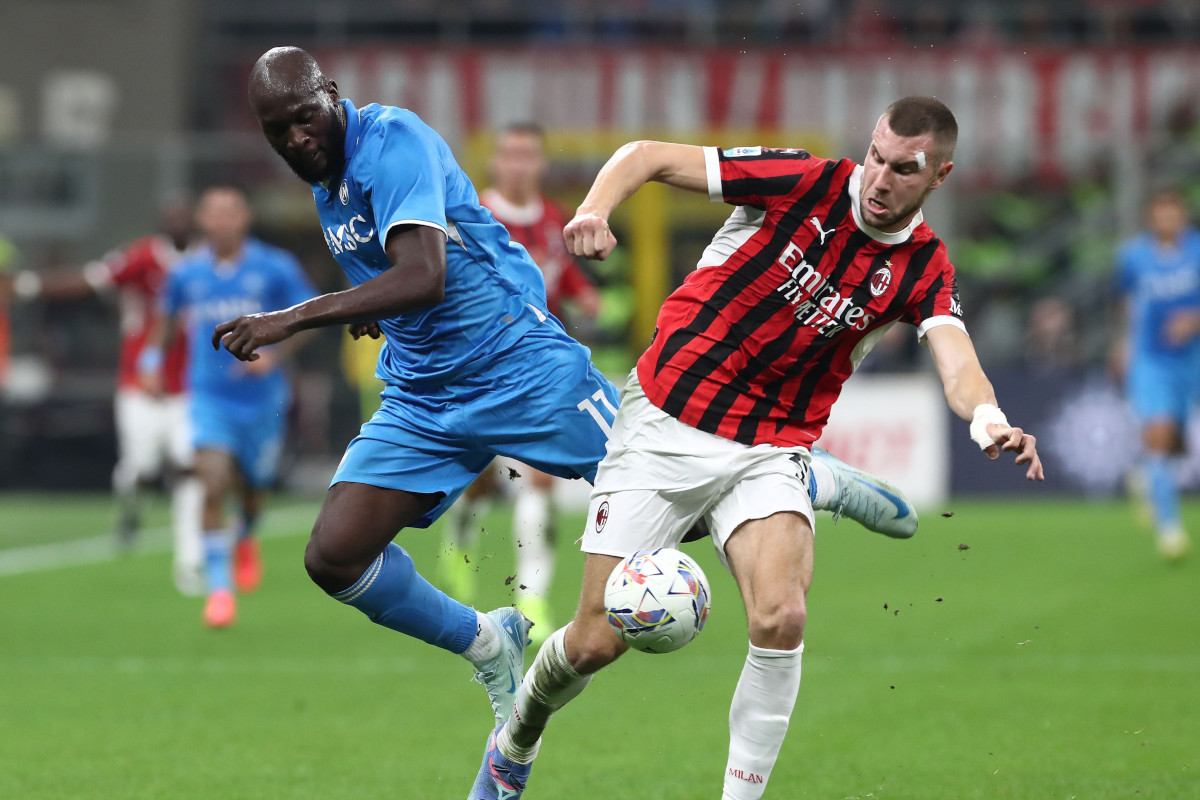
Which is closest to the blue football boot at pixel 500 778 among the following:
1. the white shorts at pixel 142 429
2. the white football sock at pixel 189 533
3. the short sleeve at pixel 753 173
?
the short sleeve at pixel 753 173

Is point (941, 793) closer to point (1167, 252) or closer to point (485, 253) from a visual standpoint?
point (485, 253)

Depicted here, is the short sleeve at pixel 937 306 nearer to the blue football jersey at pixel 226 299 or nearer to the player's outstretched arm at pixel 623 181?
the player's outstretched arm at pixel 623 181

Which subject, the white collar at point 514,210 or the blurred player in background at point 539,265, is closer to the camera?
the blurred player in background at point 539,265

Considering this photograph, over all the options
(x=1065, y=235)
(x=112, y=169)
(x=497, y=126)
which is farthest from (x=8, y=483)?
(x=1065, y=235)

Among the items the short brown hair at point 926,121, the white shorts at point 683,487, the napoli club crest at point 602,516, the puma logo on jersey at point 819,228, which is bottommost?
the napoli club crest at point 602,516

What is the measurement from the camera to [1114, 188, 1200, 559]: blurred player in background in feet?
39.0

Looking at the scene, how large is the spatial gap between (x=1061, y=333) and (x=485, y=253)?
14241mm

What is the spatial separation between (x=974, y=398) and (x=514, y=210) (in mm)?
4887

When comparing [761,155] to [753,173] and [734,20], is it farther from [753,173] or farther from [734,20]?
[734,20]

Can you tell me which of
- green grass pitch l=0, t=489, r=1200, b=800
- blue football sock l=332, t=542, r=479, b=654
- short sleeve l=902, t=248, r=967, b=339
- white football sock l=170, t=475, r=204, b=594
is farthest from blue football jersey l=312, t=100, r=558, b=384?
white football sock l=170, t=475, r=204, b=594

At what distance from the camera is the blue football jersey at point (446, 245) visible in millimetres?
4645

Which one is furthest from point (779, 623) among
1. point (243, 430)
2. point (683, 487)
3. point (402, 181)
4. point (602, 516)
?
point (243, 430)

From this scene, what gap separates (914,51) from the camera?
2150cm

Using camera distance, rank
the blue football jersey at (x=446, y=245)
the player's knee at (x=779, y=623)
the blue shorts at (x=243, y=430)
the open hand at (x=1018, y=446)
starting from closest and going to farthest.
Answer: the open hand at (x=1018, y=446), the player's knee at (x=779, y=623), the blue football jersey at (x=446, y=245), the blue shorts at (x=243, y=430)
